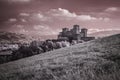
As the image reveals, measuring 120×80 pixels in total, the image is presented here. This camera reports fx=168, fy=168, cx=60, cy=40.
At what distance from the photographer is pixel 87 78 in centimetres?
551

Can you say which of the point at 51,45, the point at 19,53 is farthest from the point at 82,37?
the point at 19,53

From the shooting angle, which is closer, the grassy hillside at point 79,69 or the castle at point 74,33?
the grassy hillside at point 79,69

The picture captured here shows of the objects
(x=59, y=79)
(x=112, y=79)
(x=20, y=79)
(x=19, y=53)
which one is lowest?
(x=19, y=53)

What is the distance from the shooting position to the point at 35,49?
1596 inches

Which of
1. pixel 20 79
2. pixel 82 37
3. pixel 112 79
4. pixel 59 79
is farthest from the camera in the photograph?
pixel 82 37

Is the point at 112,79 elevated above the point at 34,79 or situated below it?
above

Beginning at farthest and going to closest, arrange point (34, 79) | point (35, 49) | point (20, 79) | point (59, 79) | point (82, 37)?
point (82, 37) < point (35, 49) < point (20, 79) < point (34, 79) < point (59, 79)

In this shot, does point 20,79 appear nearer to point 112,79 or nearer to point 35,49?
point 112,79

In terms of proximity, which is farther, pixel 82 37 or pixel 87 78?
pixel 82 37

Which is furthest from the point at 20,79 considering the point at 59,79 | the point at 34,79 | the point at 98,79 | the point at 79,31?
the point at 79,31

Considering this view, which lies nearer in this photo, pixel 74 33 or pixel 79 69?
pixel 79 69

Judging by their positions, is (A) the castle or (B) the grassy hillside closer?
(B) the grassy hillside

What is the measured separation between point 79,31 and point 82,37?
19.1ft

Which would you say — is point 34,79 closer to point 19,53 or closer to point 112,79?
point 112,79
